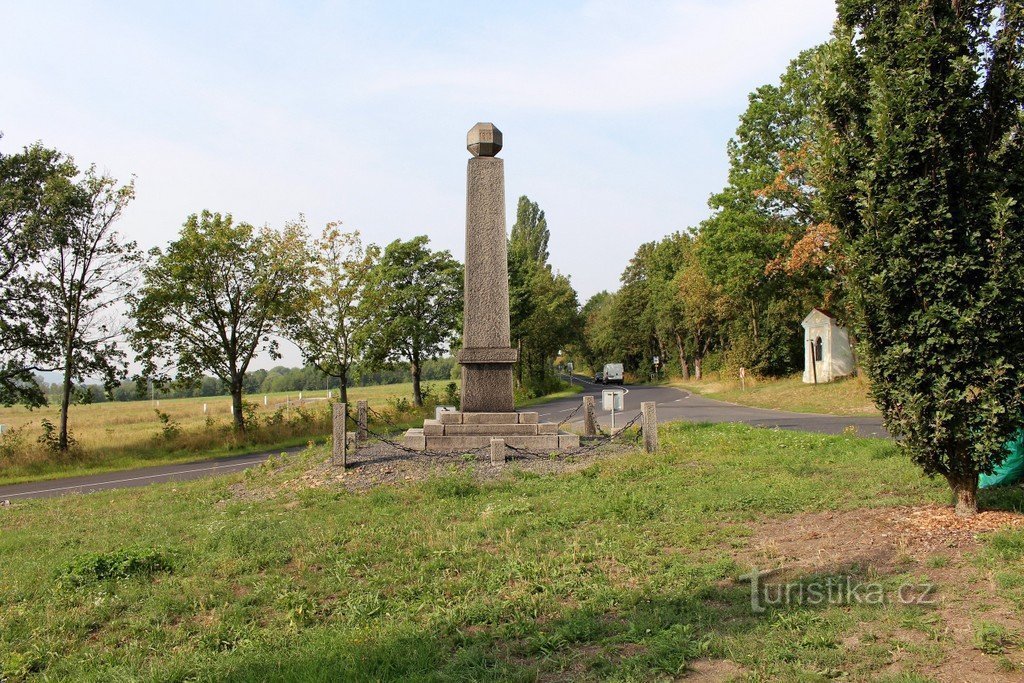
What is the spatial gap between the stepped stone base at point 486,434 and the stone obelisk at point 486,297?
1.06 feet

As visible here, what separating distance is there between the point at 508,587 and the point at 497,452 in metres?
5.86

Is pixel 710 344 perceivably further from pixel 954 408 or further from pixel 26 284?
pixel 954 408

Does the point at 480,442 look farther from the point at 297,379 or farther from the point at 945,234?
the point at 297,379

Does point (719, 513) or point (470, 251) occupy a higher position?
point (470, 251)

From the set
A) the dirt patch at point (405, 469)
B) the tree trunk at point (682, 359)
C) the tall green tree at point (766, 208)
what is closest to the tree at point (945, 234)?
the dirt patch at point (405, 469)

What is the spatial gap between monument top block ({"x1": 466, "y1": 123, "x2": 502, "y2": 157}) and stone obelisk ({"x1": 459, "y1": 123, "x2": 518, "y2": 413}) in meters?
0.02

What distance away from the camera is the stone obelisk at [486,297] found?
1319cm

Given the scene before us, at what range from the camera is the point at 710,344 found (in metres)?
61.7

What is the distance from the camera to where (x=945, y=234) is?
604cm

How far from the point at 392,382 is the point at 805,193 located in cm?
9332

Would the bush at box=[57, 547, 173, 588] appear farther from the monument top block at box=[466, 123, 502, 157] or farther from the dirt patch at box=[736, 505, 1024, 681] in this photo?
the monument top block at box=[466, 123, 502, 157]

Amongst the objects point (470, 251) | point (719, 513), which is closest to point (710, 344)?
point (470, 251)

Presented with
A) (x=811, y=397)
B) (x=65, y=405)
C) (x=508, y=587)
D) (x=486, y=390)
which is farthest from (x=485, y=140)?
(x=811, y=397)

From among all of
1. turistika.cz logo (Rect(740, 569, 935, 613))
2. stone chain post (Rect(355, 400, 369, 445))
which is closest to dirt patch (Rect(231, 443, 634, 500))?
stone chain post (Rect(355, 400, 369, 445))
